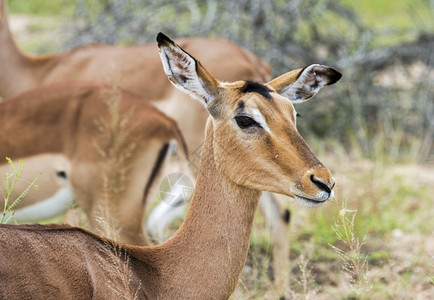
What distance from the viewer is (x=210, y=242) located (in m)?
3.13

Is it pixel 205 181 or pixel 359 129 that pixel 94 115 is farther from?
pixel 359 129

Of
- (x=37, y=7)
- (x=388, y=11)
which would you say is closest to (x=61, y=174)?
(x=37, y=7)

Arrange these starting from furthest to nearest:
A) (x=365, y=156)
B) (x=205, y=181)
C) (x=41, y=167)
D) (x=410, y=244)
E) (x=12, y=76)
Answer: (x=365, y=156), (x=12, y=76), (x=410, y=244), (x=41, y=167), (x=205, y=181)

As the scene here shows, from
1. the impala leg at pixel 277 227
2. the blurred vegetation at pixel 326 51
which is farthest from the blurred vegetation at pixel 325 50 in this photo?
the impala leg at pixel 277 227

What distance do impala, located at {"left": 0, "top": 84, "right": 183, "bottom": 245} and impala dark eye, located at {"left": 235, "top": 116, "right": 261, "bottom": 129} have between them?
1240mm

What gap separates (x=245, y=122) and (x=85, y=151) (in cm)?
150

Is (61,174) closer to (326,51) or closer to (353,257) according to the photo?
(353,257)

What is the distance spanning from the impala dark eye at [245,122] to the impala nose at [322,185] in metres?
0.34

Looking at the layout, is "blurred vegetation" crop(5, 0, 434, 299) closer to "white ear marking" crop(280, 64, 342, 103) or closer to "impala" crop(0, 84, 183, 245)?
"impala" crop(0, 84, 183, 245)

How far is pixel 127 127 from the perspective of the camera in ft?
14.8

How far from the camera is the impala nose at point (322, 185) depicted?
2.99 metres

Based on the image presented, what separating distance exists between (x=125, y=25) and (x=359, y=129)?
2597mm

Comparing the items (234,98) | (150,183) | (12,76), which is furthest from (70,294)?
(12,76)

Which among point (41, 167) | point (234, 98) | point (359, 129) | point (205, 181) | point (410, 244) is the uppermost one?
point (234, 98)
